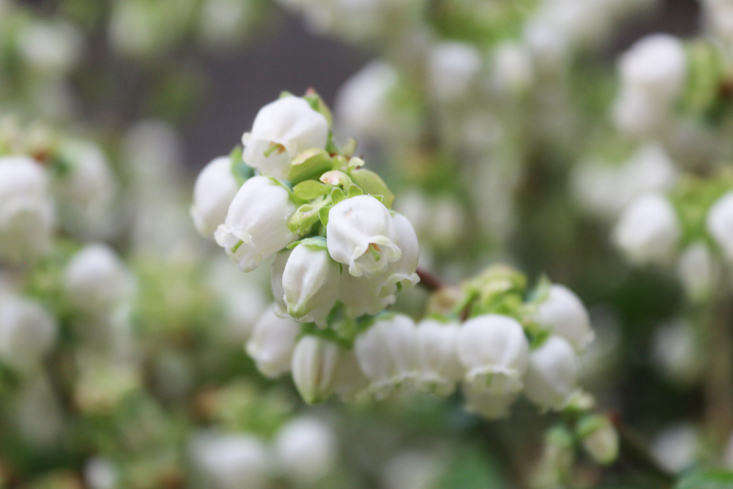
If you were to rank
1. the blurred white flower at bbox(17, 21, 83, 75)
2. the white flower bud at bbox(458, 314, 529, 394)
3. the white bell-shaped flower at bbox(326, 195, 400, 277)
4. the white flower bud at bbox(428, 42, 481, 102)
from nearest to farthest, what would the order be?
the white bell-shaped flower at bbox(326, 195, 400, 277)
the white flower bud at bbox(458, 314, 529, 394)
the white flower bud at bbox(428, 42, 481, 102)
the blurred white flower at bbox(17, 21, 83, 75)

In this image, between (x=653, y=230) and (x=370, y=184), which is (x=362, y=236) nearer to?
(x=370, y=184)

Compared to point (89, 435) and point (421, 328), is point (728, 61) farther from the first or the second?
point (89, 435)

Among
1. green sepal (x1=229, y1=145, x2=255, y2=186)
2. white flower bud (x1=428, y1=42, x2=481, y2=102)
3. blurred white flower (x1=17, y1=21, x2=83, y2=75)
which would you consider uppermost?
blurred white flower (x1=17, y1=21, x2=83, y2=75)

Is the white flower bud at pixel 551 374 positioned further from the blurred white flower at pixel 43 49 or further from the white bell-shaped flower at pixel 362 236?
the blurred white flower at pixel 43 49

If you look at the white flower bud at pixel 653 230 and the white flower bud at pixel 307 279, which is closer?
the white flower bud at pixel 307 279

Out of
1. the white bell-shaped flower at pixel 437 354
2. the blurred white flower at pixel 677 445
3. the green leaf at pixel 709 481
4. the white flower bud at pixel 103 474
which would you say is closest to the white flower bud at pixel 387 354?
the white bell-shaped flower at pixel 437 354

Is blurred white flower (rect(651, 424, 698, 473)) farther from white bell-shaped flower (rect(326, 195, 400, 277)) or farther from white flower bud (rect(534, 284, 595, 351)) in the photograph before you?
white bell-shaped flower (rect(326, 195, 400, 277))

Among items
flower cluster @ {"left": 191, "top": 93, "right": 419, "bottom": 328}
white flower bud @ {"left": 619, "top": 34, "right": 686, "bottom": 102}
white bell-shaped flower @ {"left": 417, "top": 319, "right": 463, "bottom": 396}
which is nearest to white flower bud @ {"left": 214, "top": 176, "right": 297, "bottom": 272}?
flower cluster @ {"left": 191, "top": 93, "right": 419, "bottom": 328}
